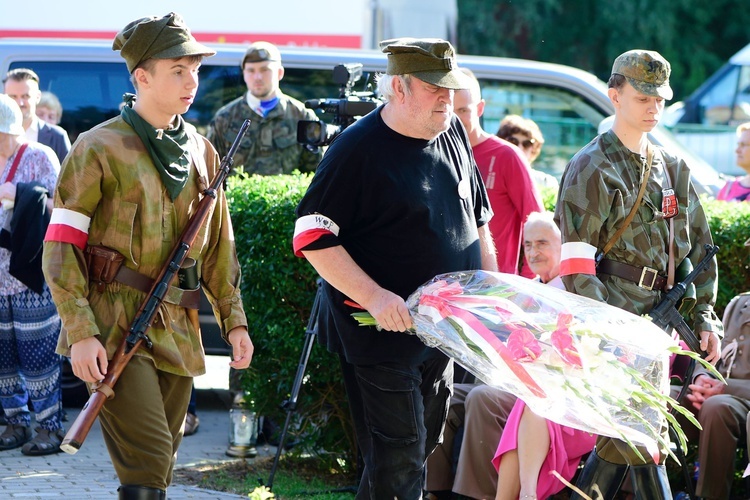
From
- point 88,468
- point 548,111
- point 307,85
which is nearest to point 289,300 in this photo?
point 88,468

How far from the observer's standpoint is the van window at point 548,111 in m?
10.1

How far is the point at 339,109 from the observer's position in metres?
6.79

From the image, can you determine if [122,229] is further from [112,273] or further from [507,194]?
[507,194]

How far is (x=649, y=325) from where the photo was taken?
457 centimetres

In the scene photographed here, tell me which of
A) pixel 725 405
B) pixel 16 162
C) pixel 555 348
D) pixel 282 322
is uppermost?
pixel 16 162

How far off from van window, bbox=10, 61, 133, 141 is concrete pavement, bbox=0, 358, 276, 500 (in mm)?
2587

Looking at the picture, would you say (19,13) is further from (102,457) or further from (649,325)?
(649,325)

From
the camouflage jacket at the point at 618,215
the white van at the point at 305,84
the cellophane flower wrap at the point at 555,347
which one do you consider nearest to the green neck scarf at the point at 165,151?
the cellophane flower wrap at the point at 555,347

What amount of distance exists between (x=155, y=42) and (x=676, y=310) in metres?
2.55

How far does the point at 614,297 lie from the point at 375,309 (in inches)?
49.6

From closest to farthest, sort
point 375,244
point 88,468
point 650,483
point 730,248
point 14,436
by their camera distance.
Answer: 1. point 375,244
2. point 650,483
3. point 730,248
4. point 88,468
5. point 14,436

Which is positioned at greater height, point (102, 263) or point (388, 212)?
point (388, 212)

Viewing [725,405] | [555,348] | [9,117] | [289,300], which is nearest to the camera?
[555,348]

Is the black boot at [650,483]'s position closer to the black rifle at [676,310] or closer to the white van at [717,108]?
the black rifle at [676,310]
